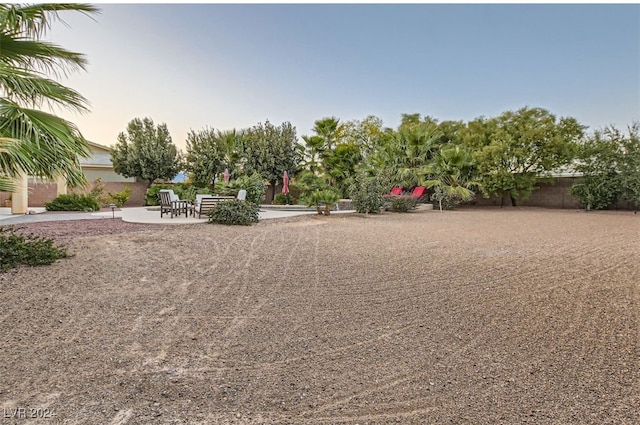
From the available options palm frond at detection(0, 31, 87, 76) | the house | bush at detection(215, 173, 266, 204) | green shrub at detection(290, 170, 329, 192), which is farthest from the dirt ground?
green shrub at detection(290, 170, 329, 192)

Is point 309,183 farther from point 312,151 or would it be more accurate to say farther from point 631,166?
point 631,166

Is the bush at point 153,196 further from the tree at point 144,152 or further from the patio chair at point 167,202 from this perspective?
the patio chair at point 167,202

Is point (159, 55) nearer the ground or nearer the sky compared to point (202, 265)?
nearer the sky

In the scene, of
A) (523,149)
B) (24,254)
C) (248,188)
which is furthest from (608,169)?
(24,254)

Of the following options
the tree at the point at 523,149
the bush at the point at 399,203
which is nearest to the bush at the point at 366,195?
the bush at the point at 399,203

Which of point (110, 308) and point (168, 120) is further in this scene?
point (168, 120)

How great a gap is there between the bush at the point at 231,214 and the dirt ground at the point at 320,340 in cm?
422

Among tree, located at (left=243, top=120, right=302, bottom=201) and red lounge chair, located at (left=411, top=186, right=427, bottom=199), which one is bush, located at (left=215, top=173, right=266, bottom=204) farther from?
red lounge chair, located at (left=411, top=186, right=427, bottom=199)

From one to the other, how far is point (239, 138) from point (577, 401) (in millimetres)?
22171

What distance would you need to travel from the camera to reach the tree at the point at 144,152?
20344 mm

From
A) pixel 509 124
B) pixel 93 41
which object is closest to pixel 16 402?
pixel 93 41

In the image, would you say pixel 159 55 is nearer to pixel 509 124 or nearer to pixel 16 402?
pixel 16 402

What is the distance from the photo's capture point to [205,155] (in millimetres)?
21672

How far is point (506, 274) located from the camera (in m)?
5.12
